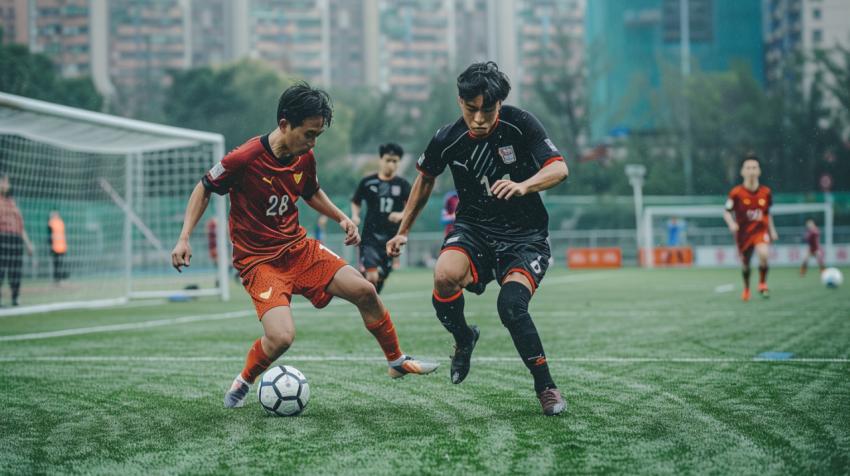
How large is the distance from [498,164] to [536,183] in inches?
18.2

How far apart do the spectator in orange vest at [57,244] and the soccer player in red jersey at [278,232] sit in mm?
11594

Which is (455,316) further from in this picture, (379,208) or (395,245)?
(379,208)

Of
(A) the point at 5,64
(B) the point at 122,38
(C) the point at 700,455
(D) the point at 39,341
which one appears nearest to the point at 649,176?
(A) the point at 5,64

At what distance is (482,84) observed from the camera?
4.09 m

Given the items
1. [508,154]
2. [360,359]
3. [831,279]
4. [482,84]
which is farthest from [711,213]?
[482,84]

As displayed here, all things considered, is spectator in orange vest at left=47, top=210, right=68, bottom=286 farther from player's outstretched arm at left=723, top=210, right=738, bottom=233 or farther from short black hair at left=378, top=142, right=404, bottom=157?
player's outstretched arm at left=723, top=210, right=738, bottom=233

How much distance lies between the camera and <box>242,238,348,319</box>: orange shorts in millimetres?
4461

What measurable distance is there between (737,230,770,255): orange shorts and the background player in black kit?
5792 mm

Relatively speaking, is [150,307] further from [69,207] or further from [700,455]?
[700,455]

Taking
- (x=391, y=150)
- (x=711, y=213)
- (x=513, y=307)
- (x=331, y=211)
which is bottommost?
(x=711, y=213)

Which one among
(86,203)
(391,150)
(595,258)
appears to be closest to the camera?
(391,150)

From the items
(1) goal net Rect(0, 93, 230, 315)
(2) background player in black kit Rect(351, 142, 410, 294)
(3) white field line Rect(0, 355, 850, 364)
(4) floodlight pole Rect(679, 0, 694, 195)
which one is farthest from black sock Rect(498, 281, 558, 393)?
(4) floodlight pole Rect(679, 0, 694, 195)

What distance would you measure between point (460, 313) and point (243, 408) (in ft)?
4.41

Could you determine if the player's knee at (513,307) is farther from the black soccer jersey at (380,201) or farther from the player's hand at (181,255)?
the black soccer jersey at (380,201)
